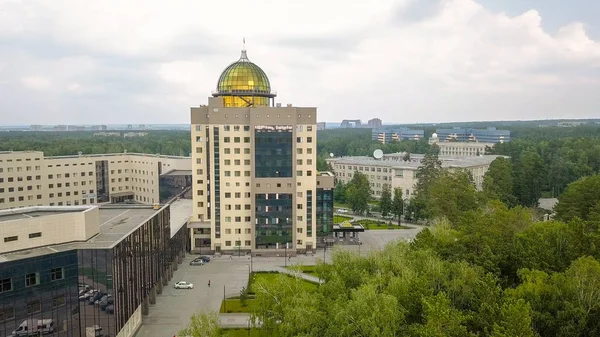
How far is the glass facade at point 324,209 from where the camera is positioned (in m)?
62.8

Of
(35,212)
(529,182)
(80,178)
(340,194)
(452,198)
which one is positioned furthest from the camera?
(340,194)

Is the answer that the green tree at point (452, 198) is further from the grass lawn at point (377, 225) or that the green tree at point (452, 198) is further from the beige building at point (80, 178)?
the beige building at point (80, 178)

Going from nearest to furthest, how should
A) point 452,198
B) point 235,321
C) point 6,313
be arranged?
point 6,313 < point 235,321 < point 452,198

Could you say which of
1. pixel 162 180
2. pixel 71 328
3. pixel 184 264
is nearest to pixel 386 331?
pixel 71 328

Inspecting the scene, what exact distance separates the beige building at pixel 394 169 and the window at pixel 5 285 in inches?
2940

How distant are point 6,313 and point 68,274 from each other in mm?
3863

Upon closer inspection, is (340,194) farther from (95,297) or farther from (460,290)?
(95,297)

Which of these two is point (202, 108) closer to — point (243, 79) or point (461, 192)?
point (243, 79)

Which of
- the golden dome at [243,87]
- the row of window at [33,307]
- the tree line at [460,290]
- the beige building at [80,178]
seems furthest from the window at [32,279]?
the beige building at [80,178]

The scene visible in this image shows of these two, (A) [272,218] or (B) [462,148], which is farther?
(B) [462,148]

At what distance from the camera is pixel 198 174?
62.0 meters

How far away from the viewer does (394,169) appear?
94688 mm

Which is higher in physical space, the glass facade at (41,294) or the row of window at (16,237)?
the row of window at (16,237)

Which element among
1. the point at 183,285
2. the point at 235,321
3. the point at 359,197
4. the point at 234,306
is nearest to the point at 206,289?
the point at 183,285
